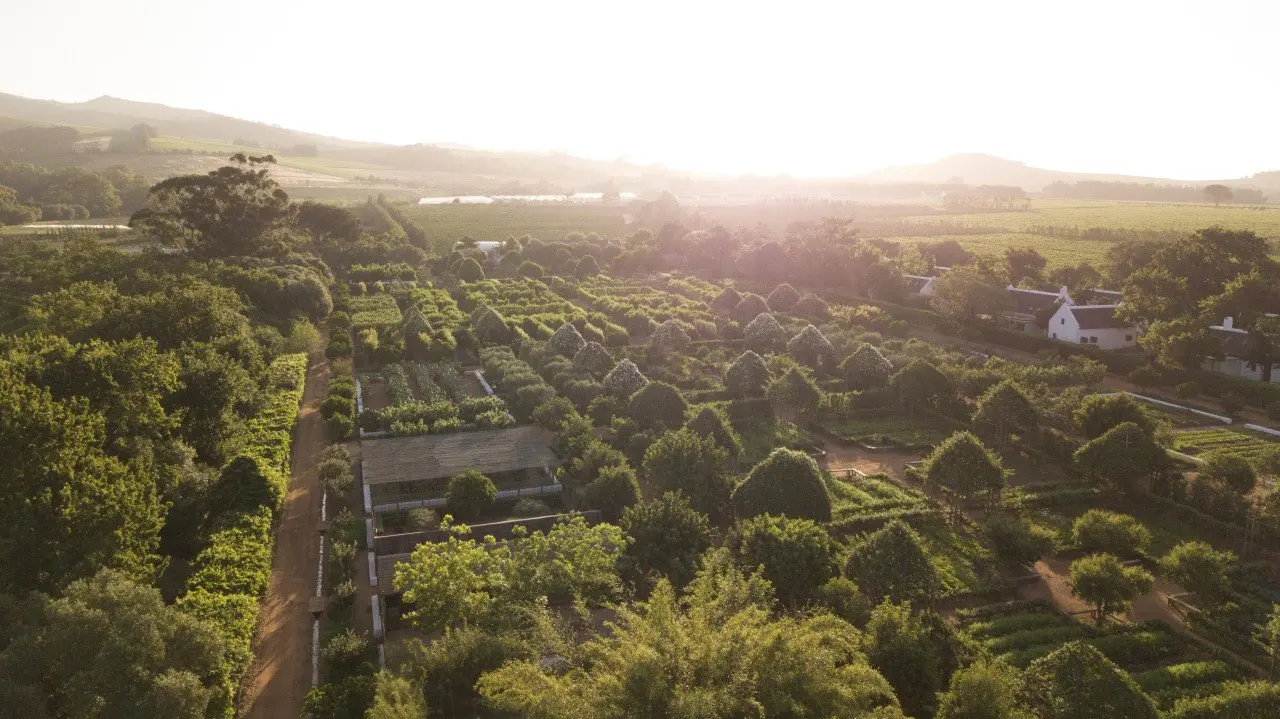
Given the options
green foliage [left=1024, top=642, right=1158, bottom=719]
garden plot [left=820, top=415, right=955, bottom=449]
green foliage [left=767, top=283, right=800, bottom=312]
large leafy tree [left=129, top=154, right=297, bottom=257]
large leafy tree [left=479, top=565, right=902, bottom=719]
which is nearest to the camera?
large leafy tree [left=479, top=565, right=902, bottom=719]

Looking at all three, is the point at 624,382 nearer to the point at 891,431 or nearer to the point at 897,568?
the point at 891,431

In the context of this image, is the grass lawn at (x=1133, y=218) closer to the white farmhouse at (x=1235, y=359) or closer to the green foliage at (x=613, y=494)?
the white farmhouse at (x=1235, y=359)

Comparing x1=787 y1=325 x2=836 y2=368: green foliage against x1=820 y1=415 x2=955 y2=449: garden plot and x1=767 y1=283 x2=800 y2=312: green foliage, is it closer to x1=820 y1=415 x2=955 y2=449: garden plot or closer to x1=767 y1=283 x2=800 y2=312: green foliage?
x1=820 y1=415 x2=955 y2=449: garden plot

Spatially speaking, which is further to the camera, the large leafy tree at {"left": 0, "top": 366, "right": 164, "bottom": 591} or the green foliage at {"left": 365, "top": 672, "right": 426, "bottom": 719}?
the large leafy tree at {"left": 0, "top": 366, "right": 164, "bottom": 591}

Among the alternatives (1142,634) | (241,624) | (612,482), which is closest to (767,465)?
(612,482)

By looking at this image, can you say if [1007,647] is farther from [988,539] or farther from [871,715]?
[871,715]

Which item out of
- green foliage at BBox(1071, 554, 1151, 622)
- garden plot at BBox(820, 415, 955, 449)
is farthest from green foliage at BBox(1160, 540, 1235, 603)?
garden plot at BBox(820, 415, 955, 449)
